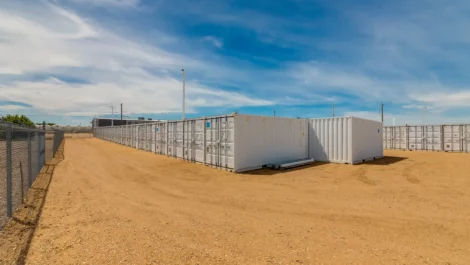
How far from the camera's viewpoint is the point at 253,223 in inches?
233

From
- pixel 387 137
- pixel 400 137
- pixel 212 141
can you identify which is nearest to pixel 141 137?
pixel 212 141

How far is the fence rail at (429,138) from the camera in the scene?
2672cm

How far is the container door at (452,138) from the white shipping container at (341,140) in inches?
575

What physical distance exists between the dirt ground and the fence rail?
825 inches

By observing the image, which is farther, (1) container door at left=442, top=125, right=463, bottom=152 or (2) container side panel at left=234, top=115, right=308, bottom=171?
(1) container door at left=442, top=125, right=463, bottom=152

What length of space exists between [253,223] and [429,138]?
105 ft

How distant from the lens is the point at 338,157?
17.4m

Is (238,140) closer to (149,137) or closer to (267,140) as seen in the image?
(267,140)

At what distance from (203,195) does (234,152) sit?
16.9 feet

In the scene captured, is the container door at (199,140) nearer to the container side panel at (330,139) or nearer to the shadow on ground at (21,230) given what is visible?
the container side panel at (330,139)

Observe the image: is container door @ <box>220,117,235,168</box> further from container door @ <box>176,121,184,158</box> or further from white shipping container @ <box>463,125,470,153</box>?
white shipping container @ <box>463,125,470,153</box>

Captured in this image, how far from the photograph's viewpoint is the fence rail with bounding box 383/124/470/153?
26719 millimetres

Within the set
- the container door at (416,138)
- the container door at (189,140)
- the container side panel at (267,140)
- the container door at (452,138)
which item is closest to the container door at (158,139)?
the container door at (189,140)

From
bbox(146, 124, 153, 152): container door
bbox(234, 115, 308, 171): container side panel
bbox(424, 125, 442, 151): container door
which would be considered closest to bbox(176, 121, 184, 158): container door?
bbox(234, 115, 308, 171): container side panel
